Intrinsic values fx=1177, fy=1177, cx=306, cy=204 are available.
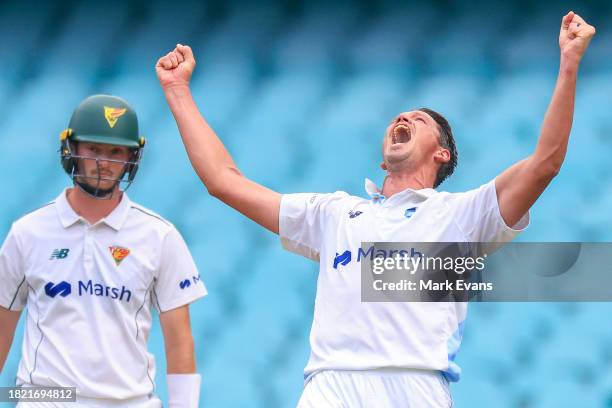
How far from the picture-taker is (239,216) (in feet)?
12.4

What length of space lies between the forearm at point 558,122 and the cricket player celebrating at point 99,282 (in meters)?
0.96

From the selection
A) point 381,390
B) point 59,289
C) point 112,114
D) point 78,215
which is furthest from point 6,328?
point 381,390

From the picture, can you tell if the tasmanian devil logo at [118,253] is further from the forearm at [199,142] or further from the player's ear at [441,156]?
the player's ear at [441,156]

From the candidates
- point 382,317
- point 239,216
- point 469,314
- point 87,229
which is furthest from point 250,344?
point 382,317

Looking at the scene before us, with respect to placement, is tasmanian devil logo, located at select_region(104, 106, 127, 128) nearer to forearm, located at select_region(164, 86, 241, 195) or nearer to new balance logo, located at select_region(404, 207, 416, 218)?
forearm, located at select_region(164, 86, 241, 195)

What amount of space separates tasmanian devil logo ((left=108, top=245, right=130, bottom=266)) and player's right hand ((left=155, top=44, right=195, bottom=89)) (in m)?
0.40

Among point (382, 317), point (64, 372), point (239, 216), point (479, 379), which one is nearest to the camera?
point (382, 317)

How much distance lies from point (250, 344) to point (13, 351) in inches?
30.3

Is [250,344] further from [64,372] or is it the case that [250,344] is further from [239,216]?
[64,372]

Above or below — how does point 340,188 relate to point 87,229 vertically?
above

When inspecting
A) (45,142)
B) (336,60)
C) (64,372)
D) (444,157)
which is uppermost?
(336,60)

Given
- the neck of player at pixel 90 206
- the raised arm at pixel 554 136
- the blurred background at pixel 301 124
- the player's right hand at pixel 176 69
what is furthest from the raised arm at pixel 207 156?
the blurred background at pixel 301 124

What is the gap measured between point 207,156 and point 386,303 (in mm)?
542

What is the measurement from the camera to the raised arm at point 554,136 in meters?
2.33
